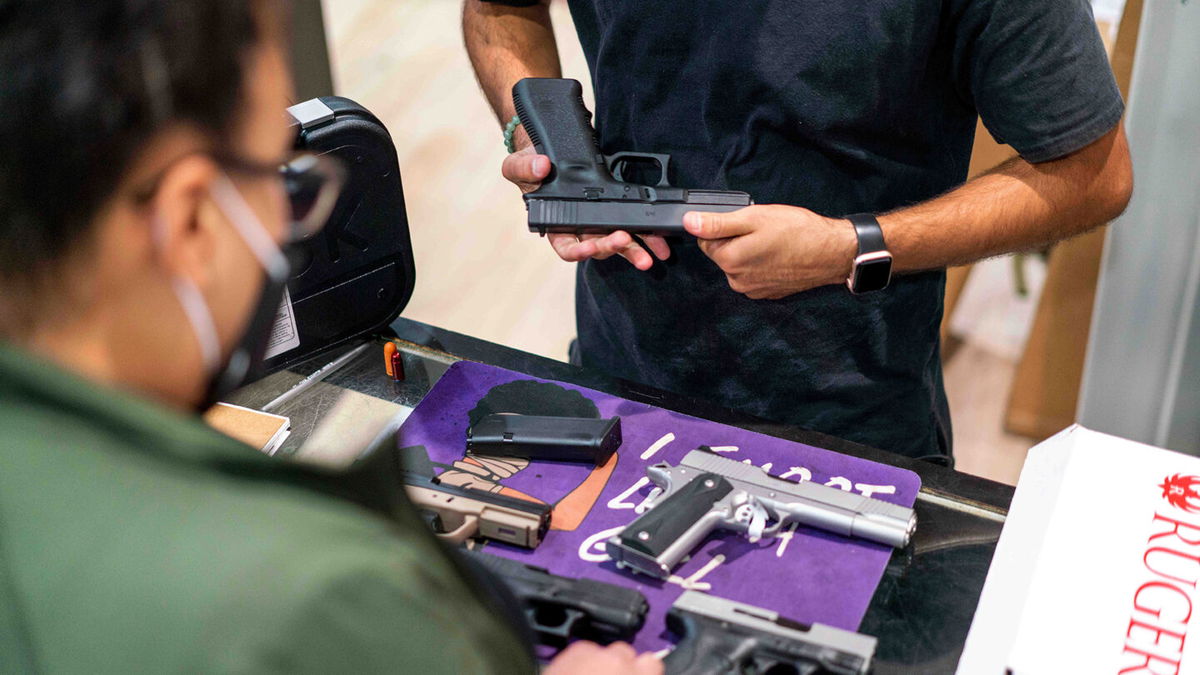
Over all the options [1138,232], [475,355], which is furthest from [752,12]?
[1138,232]

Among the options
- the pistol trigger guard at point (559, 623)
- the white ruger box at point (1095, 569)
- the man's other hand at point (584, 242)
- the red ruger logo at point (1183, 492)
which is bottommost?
the pistol trigger guard at point (559, 623)

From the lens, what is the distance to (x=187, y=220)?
0.53m

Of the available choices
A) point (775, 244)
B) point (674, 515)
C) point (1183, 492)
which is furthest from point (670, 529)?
point (1183, 492)

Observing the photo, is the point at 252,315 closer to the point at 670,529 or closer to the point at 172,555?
the point at 172,555

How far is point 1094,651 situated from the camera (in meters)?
0.89

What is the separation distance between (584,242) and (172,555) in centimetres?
85

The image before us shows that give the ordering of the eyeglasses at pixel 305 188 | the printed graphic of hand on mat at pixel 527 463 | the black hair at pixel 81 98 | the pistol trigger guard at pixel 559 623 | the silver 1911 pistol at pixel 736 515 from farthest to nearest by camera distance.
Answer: the printed graphic of hand on mat at pixel 527 463
the silver 1911 pistol at pixel 736 515
the pistol trigger guard at pixel 559 623
the eyeglasses at pixel 305 188
the black hair at pixel 81 98

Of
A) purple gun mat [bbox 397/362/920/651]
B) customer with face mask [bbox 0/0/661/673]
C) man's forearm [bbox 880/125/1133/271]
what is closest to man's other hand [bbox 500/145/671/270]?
purple gun mat [bbox 397/362/920/651]

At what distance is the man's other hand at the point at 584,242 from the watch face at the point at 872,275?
0.24m

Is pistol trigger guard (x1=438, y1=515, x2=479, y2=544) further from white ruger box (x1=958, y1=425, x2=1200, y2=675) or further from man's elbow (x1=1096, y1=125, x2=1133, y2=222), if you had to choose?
man's elbow (x1=1096, y1=125, x2=1133, y2=222)

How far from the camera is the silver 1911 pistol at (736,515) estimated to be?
40.1 inches

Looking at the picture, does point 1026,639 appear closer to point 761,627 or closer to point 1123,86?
point 761,627

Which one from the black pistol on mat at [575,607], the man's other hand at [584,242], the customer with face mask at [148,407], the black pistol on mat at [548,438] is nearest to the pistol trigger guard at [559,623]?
the black pistol on mat at [575,607]

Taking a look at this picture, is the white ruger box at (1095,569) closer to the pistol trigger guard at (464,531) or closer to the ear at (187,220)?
the pistol trigger guard at (464,531)
